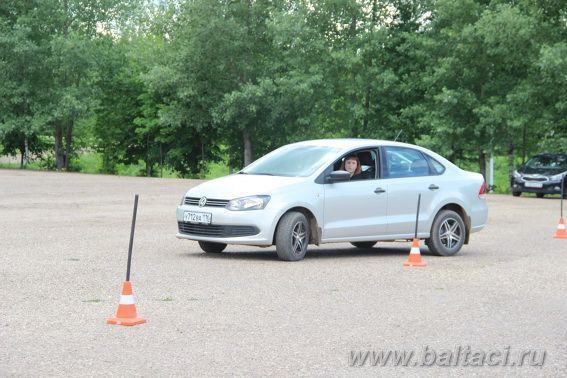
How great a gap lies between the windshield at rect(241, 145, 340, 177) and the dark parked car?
21952 millimetres

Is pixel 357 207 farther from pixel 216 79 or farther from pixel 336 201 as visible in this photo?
pixel 216 79

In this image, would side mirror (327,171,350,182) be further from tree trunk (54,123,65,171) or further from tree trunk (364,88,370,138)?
tree trunk (54,123,65,171)

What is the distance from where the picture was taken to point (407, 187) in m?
15.5

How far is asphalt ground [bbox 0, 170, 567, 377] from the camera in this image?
731 cm

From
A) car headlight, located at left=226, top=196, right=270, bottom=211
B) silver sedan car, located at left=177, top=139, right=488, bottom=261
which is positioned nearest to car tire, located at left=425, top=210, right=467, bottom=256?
silver sedan car, located at left=177, top=139, right=488, bottom=261

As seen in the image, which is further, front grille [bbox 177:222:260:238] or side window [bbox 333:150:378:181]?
side window [bbox 333:150:378:181]

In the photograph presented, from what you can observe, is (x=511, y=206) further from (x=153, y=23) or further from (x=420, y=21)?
(x=153, y=23)

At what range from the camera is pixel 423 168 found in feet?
52.4

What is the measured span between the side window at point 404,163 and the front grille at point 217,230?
253cm

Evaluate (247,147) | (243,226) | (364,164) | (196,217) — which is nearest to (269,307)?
(243,226)

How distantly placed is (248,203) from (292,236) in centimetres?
71

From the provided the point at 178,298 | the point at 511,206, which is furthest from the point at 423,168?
Result: the point at 511,206

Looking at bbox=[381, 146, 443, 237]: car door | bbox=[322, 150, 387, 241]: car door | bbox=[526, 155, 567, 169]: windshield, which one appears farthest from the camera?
bbox=[526, 155, 567, 169]: windshield

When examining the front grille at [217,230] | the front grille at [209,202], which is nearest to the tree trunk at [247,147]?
the front grille at [209,202]
